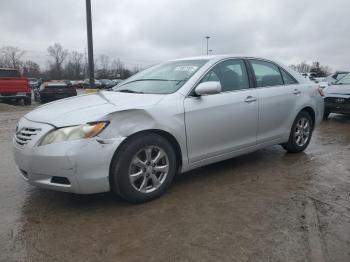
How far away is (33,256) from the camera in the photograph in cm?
262

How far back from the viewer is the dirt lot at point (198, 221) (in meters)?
2.65

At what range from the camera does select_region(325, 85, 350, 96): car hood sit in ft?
30.9

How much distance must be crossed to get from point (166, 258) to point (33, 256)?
3.34 feet

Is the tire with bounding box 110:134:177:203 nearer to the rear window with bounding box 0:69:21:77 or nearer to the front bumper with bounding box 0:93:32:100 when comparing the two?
the front bumper with bounding box 0:93:32:100

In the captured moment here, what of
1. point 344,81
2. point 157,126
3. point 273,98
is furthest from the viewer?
point 344,81

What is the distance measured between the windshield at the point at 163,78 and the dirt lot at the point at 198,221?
3.89ft

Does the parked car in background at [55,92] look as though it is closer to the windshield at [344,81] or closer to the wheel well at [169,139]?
the windshield at [344,81]

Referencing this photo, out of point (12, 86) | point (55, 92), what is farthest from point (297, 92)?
point (12, 86)

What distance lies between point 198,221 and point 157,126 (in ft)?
3.39

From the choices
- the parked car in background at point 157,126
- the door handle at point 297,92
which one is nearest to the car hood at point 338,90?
the door handle at point 297,92

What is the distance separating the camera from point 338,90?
971 centimetres

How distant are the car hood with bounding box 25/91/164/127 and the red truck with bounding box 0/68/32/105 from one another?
46.7 feet

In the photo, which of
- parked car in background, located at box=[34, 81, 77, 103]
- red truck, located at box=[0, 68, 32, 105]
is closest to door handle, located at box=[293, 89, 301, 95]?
parked car in background, located at box=[34, 81, 77, 103]

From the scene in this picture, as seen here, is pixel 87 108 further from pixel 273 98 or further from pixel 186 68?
pixel 273 98
